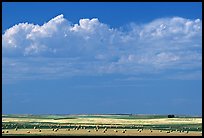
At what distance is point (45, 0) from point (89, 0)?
123cm

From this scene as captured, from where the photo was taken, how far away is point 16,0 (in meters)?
16.4

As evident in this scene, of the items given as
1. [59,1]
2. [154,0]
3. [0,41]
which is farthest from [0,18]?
[154,0]

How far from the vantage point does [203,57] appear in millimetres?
16453

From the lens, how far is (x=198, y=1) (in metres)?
16.8

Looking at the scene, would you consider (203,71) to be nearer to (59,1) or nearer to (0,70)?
(59,1)

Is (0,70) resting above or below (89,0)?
below

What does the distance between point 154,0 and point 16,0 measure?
3916mm

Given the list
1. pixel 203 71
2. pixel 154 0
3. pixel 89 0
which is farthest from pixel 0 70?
pixel 203 71

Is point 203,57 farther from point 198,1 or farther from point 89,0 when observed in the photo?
point 89,0

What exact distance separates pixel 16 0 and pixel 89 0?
2.11m

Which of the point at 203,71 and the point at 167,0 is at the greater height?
the point at 167,0

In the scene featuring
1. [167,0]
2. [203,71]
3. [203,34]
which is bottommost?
[203,71]

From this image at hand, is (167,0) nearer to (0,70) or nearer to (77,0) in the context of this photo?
(77,0)

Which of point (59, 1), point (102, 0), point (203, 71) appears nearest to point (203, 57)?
point (203, 71)
